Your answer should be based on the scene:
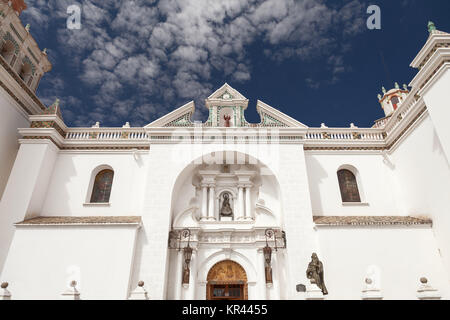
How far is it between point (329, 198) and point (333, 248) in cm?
314

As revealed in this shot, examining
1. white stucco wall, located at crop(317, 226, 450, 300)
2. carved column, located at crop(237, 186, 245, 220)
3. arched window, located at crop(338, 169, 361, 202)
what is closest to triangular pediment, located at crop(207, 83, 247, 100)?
carved column, located at crop(237, 186, 245, 220)

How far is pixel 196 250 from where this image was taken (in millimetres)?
12570

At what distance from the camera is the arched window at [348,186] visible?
14.2 m

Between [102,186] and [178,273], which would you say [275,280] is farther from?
[102,186]

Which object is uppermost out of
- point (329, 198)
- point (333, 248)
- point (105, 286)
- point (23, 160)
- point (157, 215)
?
point (23, 160)

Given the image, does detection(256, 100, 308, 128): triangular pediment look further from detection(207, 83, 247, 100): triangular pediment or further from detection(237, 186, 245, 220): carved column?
detection(237, 186, 245, 220): carved column

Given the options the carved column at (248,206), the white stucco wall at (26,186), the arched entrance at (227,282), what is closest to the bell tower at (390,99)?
the carved column at (248,206)

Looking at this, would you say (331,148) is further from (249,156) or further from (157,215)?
(157,215)

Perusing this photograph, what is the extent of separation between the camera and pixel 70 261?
10984 millimetres

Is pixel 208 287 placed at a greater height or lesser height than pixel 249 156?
lesser

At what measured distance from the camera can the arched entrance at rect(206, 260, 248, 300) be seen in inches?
476

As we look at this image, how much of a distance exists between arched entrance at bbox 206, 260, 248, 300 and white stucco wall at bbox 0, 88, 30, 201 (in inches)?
423

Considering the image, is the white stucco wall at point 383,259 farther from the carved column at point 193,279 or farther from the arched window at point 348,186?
the carved column at point 193,279
